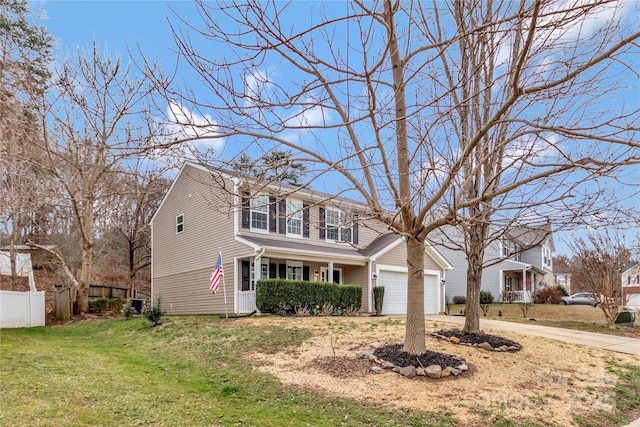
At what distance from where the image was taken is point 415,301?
7.45 meters

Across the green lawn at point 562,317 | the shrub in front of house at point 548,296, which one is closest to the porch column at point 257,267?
the green lawn at point 562,317

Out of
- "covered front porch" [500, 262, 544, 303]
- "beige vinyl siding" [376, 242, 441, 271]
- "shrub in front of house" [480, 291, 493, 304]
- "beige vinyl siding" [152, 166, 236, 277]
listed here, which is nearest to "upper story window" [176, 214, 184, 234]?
"beige vinyl siding" [152, 166, 236, 277]

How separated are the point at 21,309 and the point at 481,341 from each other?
14.6 meters

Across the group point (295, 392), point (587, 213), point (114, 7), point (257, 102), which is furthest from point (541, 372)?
point (114, 7)

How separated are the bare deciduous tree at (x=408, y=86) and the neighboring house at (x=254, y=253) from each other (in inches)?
314

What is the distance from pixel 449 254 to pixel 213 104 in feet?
88.6

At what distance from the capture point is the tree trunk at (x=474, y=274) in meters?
9.48

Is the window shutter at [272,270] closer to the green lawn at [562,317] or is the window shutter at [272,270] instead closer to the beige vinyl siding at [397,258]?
the beige vinyl siding at [397,258]

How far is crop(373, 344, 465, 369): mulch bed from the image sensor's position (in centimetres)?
712

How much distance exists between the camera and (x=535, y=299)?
2788cm

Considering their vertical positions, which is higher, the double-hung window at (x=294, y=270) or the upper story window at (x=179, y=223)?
the upper story window at (x=179, y=223)

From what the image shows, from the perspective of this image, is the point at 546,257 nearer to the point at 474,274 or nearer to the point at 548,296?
the point at 548,296

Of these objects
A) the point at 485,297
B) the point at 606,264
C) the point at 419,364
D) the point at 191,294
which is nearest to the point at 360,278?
the point at 191,294

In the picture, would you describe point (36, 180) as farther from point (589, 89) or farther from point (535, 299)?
point (535, 299)
